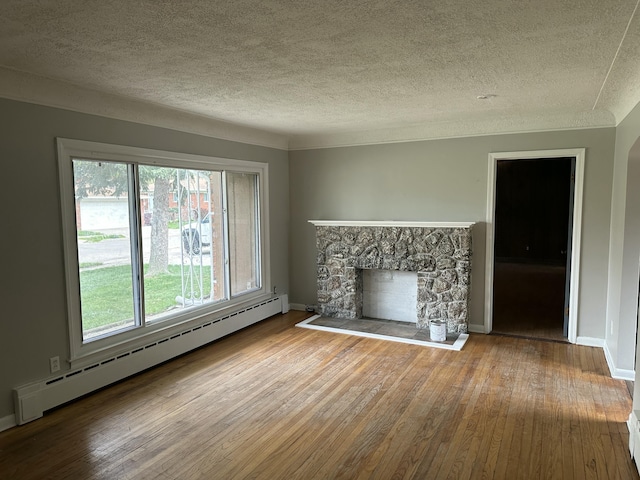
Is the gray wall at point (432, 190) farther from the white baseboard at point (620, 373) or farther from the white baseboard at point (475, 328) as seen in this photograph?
the white baseboard at point (620, 373)

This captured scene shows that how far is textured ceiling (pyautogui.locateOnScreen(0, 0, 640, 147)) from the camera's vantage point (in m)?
1.92

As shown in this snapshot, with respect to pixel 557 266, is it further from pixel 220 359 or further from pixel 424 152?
pixel 220 359

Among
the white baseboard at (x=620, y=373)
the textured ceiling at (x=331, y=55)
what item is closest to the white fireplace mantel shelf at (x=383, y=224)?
the textured ceiling at (x=331, y=55)

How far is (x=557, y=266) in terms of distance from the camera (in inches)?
368

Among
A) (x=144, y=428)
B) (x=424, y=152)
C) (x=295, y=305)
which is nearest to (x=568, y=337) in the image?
(x=424, y=152)

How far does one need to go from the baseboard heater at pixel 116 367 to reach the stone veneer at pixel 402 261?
1105 millimetres

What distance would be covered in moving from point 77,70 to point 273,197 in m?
3.15

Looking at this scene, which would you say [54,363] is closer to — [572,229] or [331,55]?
[331,55]

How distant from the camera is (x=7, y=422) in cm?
296

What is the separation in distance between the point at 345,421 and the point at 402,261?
248cm

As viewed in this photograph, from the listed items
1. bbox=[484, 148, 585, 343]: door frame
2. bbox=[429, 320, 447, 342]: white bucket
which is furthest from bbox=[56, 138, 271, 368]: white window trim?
bbox=[484, 148, 585, 343]: door frame

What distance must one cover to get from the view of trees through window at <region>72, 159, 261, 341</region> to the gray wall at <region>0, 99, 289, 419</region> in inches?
9.4

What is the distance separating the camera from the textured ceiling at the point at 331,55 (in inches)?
75.8

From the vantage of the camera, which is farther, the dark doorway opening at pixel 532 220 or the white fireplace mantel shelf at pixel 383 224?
the dark doorway opening at pixel 532 220
